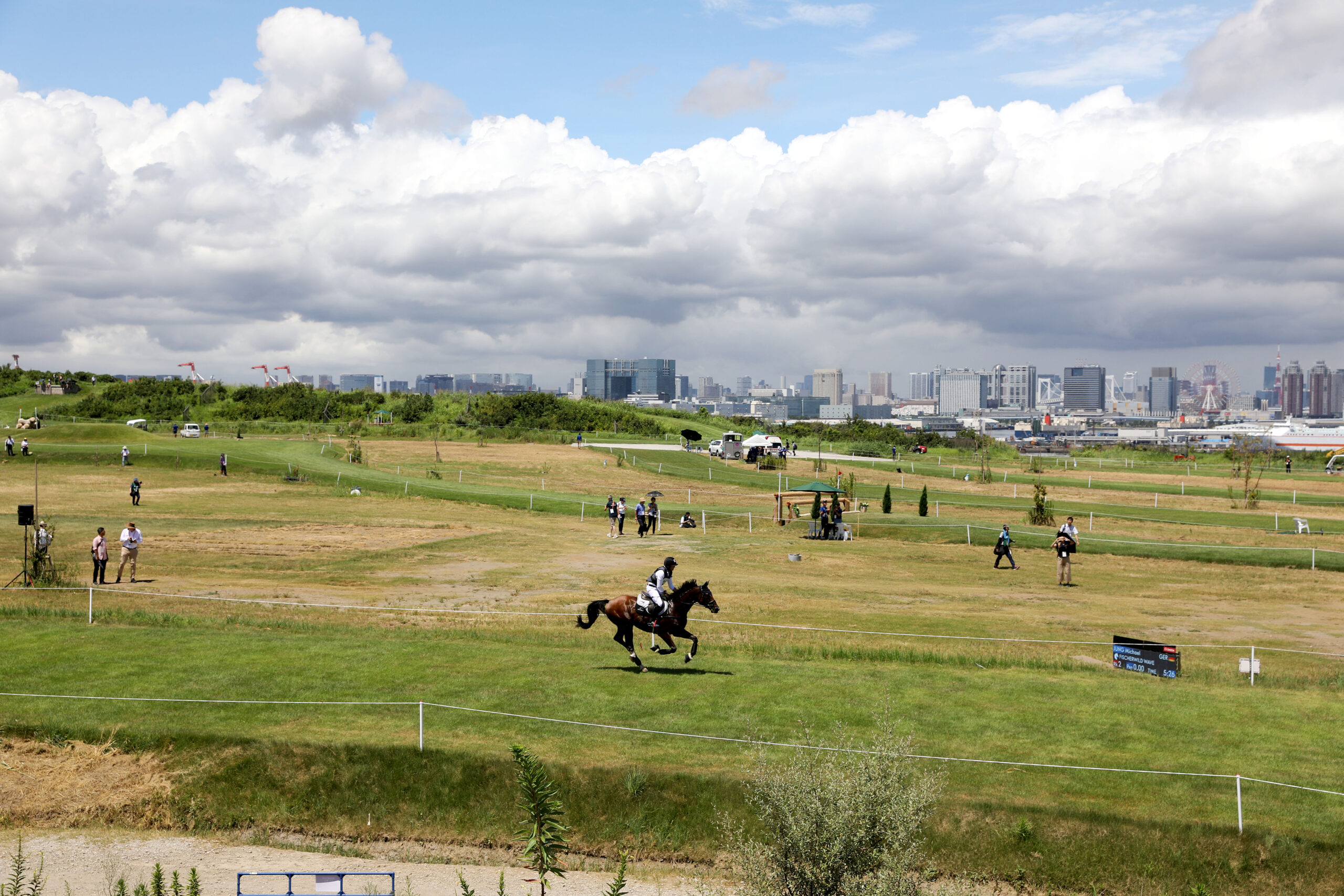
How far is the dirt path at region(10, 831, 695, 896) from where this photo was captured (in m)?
12.7

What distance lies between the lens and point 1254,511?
5875cm

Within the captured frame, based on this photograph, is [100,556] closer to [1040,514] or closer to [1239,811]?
[1239,811]

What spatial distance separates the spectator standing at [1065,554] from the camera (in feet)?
113

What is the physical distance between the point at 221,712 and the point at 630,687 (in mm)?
7749

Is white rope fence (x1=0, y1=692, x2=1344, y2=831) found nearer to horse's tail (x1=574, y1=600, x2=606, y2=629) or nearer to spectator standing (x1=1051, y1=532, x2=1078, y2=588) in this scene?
horse's tail (x1=574, y1=600, x2=606, y2=629)

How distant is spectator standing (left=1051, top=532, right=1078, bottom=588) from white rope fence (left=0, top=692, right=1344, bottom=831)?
20.3 m

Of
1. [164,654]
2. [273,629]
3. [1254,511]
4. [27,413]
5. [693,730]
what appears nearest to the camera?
[693,730]

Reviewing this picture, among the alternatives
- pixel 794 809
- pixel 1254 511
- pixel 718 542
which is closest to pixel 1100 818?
pixel 794 809

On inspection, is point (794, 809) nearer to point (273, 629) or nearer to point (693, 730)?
point (693, 730)

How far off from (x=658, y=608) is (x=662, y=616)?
0.26m

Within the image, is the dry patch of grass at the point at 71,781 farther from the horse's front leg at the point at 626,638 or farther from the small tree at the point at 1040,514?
the small tree at the point at 1040,514

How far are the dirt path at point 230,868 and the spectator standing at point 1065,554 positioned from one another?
25.3 metres

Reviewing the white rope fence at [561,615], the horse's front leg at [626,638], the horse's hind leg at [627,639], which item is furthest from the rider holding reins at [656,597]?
the white rope fence at [561,615]

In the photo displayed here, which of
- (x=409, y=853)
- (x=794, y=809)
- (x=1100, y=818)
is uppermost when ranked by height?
(x=794, y=809)
